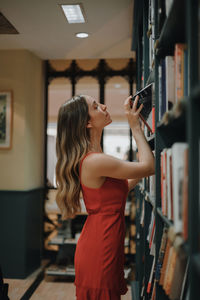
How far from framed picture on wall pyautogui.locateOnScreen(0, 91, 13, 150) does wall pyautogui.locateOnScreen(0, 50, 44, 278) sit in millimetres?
50

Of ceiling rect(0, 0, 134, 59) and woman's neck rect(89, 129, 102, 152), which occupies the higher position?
ceiling rect(0, 0, 134, 59)

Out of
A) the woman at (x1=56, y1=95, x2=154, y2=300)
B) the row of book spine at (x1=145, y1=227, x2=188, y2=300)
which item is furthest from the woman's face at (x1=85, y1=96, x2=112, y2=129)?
the row of book spine at (x1=145, y1=227, x2=188, y2=300)

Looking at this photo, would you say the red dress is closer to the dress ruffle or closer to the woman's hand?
the dress ruffle

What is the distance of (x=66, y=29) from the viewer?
3137 millimetres

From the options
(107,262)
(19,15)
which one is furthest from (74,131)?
(19,15)

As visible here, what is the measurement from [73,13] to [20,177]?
1927 millimetres

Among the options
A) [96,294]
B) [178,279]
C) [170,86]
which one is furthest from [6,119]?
[178,279]

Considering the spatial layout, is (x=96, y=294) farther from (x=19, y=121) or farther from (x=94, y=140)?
(x=19, y=121)

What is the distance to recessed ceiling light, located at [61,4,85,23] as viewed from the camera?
2.66m

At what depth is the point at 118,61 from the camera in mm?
4145

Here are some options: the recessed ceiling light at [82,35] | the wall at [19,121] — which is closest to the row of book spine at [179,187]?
the recessed ceiling light at [82,35]

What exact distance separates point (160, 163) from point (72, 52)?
2922mm

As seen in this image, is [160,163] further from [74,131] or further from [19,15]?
[19,15]

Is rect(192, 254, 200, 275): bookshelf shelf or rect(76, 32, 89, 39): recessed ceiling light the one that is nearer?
rect(192, 254, 200, 275): bookshelf shelf
